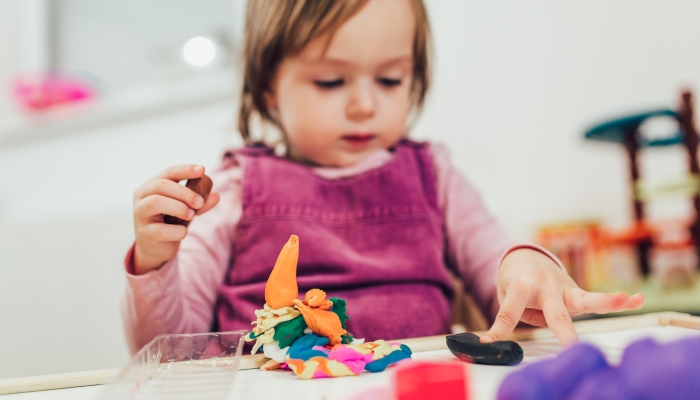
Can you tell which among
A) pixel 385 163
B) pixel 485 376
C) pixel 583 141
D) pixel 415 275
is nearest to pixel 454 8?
pixel 583 141

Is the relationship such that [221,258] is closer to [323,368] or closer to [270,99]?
[270,99]

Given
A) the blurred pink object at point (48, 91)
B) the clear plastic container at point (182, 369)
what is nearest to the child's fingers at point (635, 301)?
the clear plastic container at point (182, 369)

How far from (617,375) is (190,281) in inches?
19.5

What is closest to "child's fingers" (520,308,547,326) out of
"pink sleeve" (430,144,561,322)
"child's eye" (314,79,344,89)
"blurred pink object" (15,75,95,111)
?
"pink sleeve" (430,144,561,322)

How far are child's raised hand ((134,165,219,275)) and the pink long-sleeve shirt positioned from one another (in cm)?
Result: 4

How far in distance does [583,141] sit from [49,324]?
1.22 m

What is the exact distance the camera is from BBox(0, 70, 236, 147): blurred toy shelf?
1340mm

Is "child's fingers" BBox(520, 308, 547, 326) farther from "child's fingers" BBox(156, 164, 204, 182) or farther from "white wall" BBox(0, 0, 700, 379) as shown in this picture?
"white wall" BBox(0, 0, 700, 379)

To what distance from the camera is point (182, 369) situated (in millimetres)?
349

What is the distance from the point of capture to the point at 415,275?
60 cm

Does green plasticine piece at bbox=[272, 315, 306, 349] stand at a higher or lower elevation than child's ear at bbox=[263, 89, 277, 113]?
lower

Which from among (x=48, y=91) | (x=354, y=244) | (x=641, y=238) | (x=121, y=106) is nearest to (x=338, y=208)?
(x=354, y=244)

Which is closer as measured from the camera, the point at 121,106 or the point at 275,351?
the point at 275,351

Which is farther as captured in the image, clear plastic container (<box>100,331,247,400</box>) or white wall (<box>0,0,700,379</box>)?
white wall (<box>0,0,700,379</box>)
